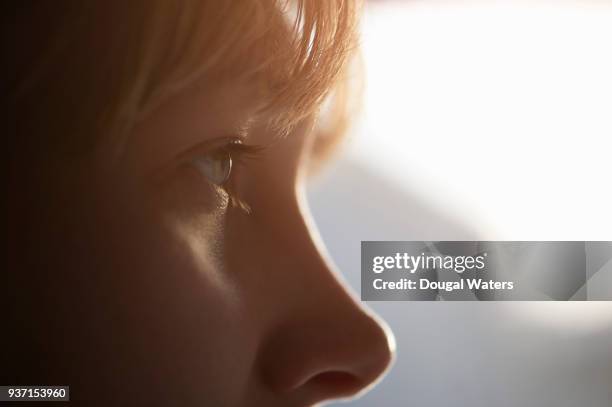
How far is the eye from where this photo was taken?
952 mm

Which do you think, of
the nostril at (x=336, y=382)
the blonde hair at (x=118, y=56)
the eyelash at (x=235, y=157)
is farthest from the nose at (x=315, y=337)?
the blonde hair at (x=118, y=56)

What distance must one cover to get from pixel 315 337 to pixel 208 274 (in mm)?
182

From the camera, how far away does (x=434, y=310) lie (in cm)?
124

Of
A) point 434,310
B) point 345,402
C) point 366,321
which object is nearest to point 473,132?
point 434,310

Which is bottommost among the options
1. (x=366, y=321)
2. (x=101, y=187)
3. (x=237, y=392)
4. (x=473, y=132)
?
(x=237, y=392)

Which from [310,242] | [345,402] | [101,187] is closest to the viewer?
[101,187]

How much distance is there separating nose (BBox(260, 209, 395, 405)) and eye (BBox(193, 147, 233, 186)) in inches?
5.5

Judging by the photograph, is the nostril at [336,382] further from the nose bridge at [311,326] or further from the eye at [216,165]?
the eye at [216,165]

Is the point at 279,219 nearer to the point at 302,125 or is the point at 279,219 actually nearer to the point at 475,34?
the point at 302,125

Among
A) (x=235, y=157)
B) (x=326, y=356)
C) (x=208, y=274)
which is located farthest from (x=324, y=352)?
(x=235, y=157)

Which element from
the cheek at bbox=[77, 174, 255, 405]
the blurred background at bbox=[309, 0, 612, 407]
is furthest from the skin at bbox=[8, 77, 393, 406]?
the blurred background at bbox=[309, 0, 612, 407]

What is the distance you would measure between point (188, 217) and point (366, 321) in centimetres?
31

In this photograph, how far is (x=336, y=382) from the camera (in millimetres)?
1039

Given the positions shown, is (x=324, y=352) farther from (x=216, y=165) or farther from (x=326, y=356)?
(x=216, y=165)
